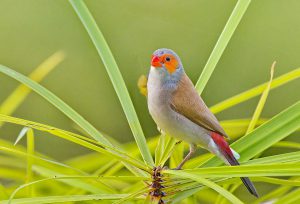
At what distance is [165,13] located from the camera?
531 centimetres

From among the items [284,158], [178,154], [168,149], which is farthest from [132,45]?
[284,158]

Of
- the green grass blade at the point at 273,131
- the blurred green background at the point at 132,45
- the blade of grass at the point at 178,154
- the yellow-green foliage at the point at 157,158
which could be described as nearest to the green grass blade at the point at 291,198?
the yellow-green foliage at the point at 157,158

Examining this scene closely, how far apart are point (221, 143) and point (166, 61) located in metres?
0.26

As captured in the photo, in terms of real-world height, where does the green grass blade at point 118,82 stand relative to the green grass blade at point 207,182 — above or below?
above

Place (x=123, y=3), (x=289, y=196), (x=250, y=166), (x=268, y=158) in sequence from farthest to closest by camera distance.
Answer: (x=123, y=3) < (x=289, y=196) < (x=268, y=158) < (x=250, y=166)

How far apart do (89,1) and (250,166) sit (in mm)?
4354

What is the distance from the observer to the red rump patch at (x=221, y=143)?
1.62 m

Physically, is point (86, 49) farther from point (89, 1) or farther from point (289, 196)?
point (289, 196)

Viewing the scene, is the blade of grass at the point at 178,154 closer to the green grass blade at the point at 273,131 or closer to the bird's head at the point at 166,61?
the bird's head at the point at 166,61

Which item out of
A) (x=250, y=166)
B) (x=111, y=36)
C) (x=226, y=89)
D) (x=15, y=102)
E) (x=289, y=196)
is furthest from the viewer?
(x=111, y=36)

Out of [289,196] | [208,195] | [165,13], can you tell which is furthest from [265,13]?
[289,196]

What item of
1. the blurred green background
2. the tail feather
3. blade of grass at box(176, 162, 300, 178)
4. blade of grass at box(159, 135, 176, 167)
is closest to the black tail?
the tail feather

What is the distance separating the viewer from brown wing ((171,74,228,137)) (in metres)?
1.71

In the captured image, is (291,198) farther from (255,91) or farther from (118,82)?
(118,82)
